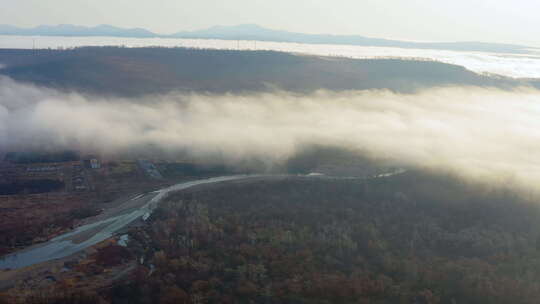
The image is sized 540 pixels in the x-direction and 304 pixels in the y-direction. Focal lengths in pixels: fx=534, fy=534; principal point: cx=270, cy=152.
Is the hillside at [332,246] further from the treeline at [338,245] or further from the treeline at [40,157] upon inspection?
the treeline at [40,157]

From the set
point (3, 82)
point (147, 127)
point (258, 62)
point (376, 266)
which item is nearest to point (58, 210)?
point (376, 266)

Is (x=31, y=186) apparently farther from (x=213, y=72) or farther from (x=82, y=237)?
(x=213, y=72)

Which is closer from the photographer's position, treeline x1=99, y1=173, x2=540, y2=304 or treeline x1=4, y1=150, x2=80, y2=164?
treeline x1=99, y1=173, x2=540, y2=304

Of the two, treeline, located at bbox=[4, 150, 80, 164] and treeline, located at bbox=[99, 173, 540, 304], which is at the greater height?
treeline, located at bbox=[4, 150, 80, 164]

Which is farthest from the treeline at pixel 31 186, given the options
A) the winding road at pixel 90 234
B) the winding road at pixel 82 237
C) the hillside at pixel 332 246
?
the hillside at pixel 332 246

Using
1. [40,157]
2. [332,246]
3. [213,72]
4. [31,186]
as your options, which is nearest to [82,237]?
[332,246]

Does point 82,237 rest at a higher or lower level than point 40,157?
lower

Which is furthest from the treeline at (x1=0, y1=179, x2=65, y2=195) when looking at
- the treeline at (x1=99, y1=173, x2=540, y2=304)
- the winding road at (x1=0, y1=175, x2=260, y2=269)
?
the treeline at (x1=99, y1=173, x2=540, y2=304)

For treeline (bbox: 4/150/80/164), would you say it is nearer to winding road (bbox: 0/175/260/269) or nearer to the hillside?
winding road (bbox: 0/175/260/269)
